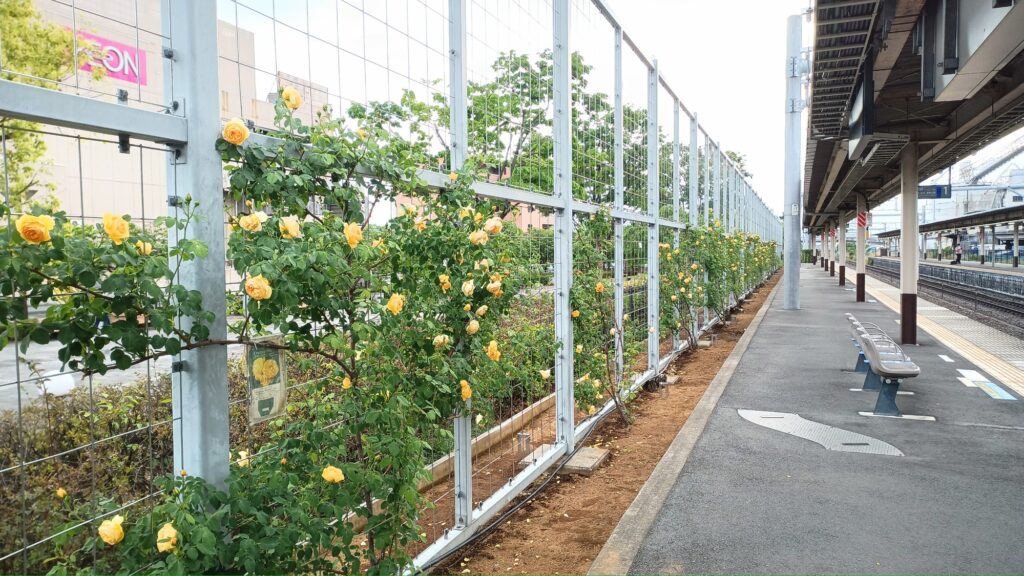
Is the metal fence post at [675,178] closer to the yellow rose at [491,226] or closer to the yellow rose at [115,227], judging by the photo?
the yellow rose at [491,226]

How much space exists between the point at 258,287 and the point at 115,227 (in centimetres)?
37

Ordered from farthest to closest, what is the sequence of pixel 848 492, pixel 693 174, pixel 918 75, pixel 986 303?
1. pixel 986 303
2. pixel 693 174
3. pixel 918 75
4. pixel 848 492

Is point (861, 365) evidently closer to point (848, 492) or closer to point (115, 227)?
point (848, 492)

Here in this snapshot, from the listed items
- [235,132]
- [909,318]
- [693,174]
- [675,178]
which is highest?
[693,174]

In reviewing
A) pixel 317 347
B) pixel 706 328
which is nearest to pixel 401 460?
pixel 317 347

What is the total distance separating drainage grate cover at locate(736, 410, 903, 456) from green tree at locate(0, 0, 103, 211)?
18.3ft

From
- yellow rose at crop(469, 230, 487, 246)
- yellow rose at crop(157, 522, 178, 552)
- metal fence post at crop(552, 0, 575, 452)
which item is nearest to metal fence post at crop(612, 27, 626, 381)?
metal fence post at crop(552, 0, 575, 452)

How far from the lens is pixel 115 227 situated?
5.08ft

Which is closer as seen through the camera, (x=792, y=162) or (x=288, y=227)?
(x=288, y=227)

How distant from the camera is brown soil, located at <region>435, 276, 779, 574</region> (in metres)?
3.62

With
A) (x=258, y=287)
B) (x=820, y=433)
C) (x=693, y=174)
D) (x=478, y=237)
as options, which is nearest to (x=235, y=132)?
(x=258, y=287)

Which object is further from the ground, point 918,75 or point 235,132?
point 918,75

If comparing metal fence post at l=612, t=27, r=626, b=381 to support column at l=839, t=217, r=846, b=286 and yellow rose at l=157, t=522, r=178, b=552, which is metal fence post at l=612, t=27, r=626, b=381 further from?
support column at l=839, t=217, r=846, b=286

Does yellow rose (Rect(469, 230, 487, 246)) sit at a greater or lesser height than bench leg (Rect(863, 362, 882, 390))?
greater
